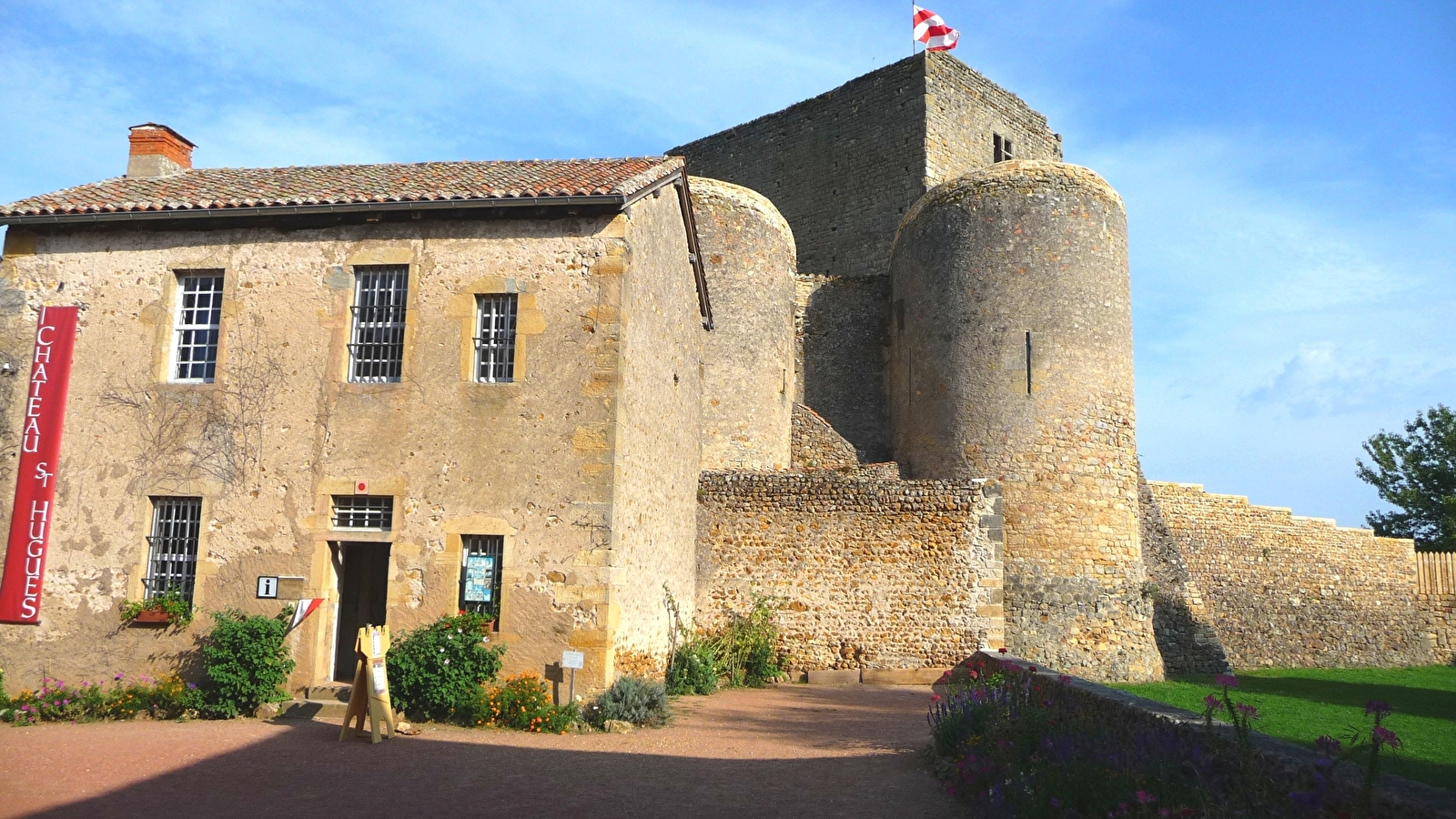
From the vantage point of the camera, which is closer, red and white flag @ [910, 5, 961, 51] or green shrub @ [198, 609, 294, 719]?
green shrub @ [198, 609, 294, 719]

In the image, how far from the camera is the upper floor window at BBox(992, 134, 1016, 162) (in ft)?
94.4

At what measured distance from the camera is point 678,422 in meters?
15.4

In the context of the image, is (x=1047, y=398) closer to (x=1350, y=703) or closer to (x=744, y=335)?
(x=744, y=335)

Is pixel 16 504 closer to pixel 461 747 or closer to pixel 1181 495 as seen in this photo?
pixel 461 747

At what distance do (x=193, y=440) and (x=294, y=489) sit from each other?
4.78 ft

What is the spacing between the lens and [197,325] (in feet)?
41.6

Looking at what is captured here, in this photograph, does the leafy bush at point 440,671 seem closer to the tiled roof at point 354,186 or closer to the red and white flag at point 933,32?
the tiled roof at point 354,186

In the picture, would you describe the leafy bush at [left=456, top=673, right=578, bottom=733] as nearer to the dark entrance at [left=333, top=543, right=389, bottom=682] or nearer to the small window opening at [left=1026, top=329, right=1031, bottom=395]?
the dark entrance at [left=333, top=543, right=389, bottom=682]

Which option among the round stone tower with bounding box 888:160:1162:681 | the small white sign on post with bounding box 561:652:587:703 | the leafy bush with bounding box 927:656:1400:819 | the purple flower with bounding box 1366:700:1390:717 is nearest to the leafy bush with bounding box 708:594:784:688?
the round stone tower with bounding box 888:160:1162:681

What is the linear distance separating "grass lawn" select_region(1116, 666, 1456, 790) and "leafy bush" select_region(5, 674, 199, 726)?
10.7 m

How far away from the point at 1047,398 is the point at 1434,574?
1565 cm

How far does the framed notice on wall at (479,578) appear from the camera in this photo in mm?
11406

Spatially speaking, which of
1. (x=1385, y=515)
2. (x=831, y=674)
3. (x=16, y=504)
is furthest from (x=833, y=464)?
(x=1385, y=515)

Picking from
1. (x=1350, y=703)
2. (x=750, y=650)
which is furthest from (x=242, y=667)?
(x=1350, y=703)
